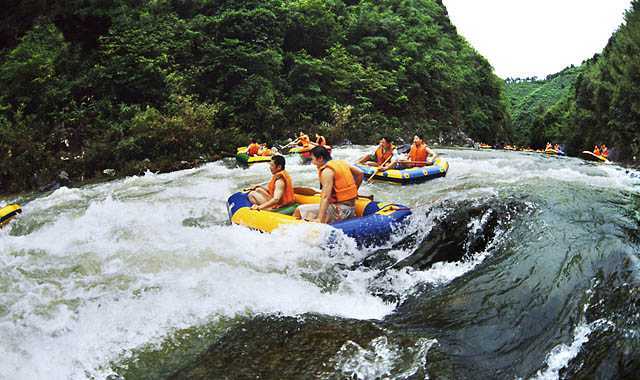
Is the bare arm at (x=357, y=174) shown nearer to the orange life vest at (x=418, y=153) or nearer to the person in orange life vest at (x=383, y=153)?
the person in orange life vest at (x=383, y=153)

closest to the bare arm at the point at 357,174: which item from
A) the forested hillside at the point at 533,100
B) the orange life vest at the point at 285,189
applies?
the orange life vest at the point at 285,189

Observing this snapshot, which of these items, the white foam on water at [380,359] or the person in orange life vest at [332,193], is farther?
the person in orange life vest at [332,193]

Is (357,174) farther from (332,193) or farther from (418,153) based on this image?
(418,153)

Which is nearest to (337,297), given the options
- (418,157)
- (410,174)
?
(410,174)

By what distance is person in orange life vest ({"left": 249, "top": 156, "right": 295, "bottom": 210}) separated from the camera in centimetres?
606

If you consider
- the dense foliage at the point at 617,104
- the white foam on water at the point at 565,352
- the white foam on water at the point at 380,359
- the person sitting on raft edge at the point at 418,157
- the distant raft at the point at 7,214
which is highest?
the dense foliage at the point at 617,104

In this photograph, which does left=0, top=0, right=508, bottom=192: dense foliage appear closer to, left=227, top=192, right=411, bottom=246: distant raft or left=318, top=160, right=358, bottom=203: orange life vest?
left=227, top=192, right=411, bottom=246: distant raft

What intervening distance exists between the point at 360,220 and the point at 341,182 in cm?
53

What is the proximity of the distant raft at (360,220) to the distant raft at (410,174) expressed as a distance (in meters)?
2.68

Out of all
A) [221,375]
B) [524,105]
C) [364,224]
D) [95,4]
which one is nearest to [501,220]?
[364,224]

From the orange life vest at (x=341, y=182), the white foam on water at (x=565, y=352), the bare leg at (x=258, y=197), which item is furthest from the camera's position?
the bare leg at (x=258, y=197)

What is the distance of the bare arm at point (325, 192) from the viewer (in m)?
5.46

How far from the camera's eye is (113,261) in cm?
489

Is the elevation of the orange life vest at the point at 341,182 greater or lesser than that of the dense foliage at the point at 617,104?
lesser
